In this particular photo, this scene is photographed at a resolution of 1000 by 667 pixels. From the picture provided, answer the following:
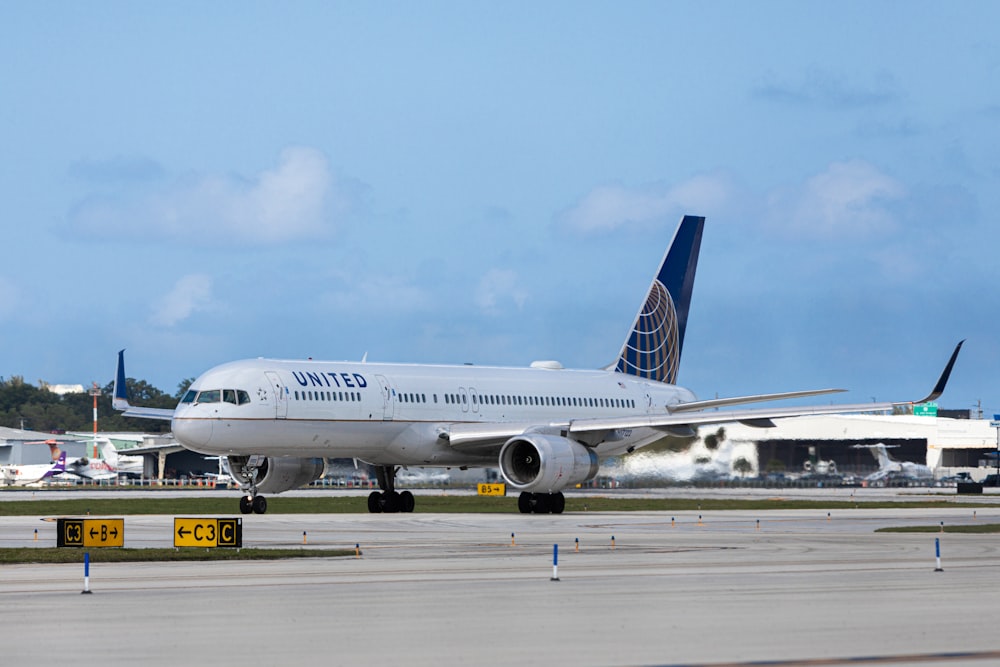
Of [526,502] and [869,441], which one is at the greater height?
[869,441]

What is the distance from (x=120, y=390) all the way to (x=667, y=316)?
22.0 m

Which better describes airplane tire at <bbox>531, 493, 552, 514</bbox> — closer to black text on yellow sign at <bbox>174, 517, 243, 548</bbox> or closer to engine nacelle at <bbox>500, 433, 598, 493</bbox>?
engine nacelle at <bbox>500, 433, 598, 493</bbox>

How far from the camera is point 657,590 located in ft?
73.4

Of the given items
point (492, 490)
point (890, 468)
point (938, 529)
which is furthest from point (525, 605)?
point (890, 468)

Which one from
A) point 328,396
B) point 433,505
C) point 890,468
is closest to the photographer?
point 328,396

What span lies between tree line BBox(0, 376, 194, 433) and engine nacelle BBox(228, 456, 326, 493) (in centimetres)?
10690

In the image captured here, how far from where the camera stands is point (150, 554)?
2922 centimetres

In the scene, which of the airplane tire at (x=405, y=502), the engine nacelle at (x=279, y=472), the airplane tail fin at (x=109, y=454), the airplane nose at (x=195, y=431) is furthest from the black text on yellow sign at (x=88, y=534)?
the airplane tail fin at (x=109, y=454)

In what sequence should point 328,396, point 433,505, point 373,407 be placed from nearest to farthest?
point 328,396, point 373,407, point 433,505

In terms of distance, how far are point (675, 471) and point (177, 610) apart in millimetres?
47173

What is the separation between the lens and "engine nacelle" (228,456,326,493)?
49.3 meters

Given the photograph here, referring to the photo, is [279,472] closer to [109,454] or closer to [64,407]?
[109,454]

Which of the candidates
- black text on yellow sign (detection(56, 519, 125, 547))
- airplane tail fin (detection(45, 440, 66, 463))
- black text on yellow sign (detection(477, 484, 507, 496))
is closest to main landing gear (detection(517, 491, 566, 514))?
black text on yellow sign (detection(477, 484, 507, 496))

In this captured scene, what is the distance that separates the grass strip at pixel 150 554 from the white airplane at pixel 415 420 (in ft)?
50.5
